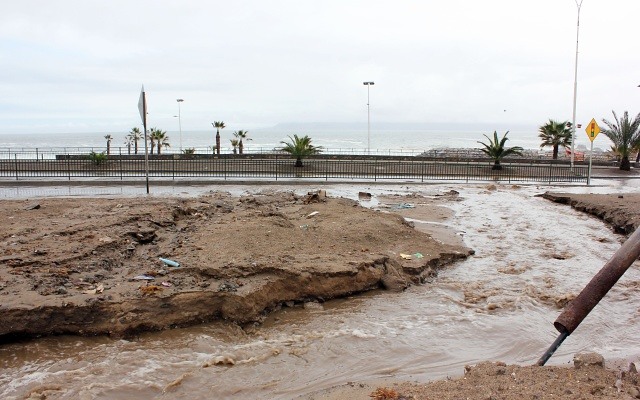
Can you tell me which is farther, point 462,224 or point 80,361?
point 462,224

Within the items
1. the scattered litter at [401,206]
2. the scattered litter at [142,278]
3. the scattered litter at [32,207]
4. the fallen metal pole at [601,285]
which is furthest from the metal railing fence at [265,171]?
the fallen metal pole at [601,285]

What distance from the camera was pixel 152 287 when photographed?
7.43 metres

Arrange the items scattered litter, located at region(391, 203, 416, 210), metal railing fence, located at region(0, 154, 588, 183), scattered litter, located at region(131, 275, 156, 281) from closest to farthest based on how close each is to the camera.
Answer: scattered litter, located at region(131, 275, 156, 281), scattered litter, located at region(391, 203, 416, 210), metal railing fence, located at region(0, 154, 588, 183)

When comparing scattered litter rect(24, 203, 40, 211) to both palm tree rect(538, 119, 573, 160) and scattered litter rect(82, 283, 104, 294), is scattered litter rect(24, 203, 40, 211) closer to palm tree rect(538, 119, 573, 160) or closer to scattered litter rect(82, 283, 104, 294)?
scattered litter rect(82, 283, 104, 294)

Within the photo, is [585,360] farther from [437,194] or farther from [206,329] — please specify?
[437,194]

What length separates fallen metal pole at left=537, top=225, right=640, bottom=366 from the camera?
15.1ft

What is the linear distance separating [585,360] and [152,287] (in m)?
5.50

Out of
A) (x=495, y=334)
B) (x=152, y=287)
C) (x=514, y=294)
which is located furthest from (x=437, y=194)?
(x=152, y=287)

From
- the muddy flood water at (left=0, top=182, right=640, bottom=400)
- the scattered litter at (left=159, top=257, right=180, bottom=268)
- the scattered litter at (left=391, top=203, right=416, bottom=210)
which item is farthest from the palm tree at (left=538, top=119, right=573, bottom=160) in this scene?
the scattered litter at (left=159, top=257, right=180, bottom=268)

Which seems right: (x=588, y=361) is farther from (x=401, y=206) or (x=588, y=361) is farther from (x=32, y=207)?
(x=32, y=207)

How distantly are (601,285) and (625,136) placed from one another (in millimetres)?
42055

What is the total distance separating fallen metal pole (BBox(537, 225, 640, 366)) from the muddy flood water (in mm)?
1797

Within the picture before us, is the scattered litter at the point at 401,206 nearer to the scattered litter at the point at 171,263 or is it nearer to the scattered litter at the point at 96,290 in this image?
the scattered litter at the point at 171,263

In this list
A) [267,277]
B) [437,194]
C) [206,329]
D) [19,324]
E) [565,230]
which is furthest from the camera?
[437,194]
